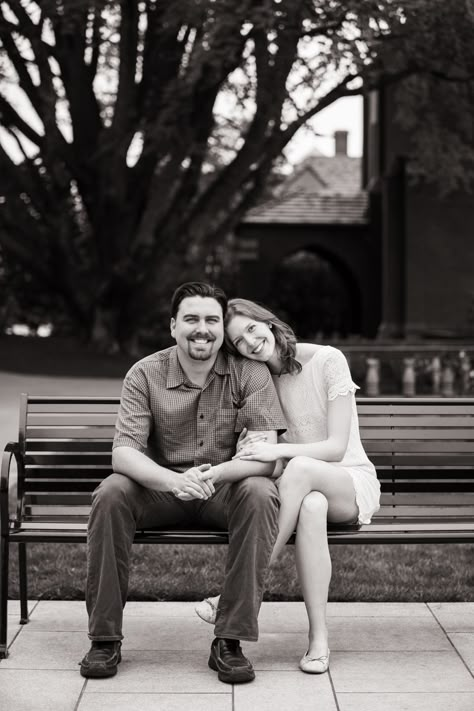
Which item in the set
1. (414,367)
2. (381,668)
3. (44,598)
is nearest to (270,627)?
(381,668)

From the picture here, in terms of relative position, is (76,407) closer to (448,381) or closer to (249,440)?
(249,440)

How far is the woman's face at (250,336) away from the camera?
4.51 m

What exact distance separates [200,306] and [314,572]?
3.74 ft

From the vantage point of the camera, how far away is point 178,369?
4.52m

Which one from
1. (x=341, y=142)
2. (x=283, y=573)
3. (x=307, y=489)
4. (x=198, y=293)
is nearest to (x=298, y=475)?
(x=307, y=489)

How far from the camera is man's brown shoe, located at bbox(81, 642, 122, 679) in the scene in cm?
403

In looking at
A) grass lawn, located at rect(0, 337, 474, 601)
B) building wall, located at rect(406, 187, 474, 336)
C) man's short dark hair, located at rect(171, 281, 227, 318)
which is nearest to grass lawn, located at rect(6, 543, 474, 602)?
grass lawn, located at rect(0, 337, 474, 601)

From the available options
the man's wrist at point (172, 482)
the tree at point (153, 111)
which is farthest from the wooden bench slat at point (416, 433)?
the tree at point (153, 111)

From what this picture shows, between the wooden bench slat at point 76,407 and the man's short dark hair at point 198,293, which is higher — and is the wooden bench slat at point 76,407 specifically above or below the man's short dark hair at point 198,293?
below

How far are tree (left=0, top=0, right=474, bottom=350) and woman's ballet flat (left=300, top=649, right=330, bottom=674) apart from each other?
33.6 ft

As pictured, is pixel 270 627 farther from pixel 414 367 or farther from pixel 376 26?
pixel 414 367

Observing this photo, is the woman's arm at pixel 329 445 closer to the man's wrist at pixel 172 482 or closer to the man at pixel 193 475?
the man at pixel 193 475

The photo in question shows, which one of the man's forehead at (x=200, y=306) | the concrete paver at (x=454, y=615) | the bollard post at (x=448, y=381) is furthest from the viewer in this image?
the bollard post at (x=448, y=381)

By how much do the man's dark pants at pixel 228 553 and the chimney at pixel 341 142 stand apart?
42.7m
